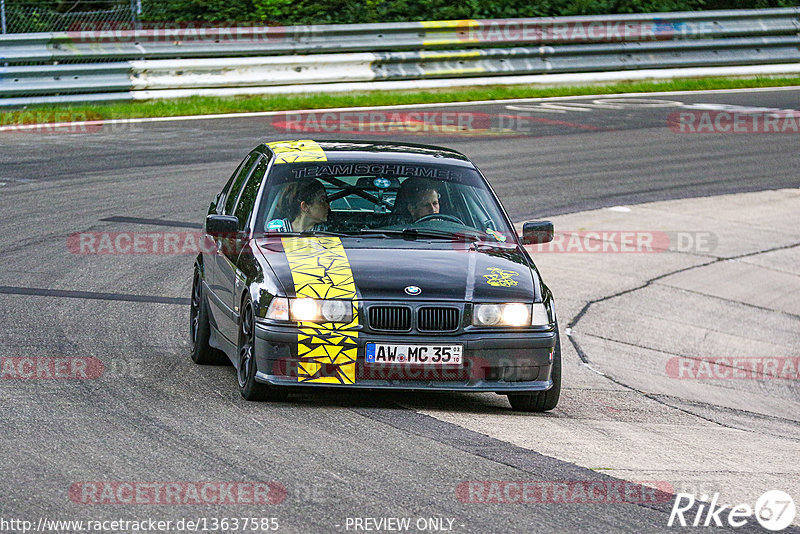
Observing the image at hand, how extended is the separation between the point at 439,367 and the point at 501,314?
1.57 feet

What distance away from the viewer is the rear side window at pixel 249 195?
859 cm

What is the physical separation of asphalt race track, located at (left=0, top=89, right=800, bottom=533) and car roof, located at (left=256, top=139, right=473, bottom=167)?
1615 millimetres

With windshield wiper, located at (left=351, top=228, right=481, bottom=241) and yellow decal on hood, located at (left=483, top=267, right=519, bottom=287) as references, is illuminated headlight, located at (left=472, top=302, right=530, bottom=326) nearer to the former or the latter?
yellow decal on hood, located at (left=483, top=267, right=519, bottom=287)

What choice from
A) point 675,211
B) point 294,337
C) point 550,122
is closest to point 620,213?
point 675,211

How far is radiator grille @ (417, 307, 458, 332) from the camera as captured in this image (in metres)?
7.27

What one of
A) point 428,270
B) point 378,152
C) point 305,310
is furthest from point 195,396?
point 378,152

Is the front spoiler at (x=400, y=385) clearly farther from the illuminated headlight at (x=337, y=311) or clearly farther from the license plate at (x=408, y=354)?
the illuminated headlight at (x=337, y=311)

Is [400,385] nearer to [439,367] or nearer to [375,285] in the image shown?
[439,367]

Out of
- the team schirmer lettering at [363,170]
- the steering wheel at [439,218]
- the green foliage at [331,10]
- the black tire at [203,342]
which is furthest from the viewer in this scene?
the green foliage at [331,10]

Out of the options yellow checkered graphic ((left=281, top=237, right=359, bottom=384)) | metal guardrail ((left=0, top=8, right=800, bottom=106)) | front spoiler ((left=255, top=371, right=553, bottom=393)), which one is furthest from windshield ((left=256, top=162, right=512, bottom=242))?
metal guardrail ((left=0, top=8, right=800, bottom=106))

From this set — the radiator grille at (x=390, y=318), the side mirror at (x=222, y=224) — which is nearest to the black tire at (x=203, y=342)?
the side mirror at (x=222, y=224)

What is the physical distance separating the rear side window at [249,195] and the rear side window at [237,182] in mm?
194

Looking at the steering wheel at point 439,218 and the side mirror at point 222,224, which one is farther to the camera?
the steering wheel at point 439,218

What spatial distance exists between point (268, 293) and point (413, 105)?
15281 millimetres
